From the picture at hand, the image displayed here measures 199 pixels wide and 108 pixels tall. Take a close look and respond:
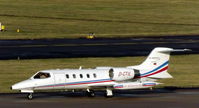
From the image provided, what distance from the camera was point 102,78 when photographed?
41.3m

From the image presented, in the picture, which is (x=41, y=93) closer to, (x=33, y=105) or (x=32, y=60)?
(x=33, y=105)

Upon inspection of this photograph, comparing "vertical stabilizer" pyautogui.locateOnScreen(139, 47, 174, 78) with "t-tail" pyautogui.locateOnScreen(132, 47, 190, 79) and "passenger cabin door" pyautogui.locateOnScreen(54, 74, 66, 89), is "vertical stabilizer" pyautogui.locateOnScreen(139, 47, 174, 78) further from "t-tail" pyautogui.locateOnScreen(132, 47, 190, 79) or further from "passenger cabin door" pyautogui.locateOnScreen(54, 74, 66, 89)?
"passenger cabin door" pyautogui.locateOnScreen(54, 74, 66, 89)

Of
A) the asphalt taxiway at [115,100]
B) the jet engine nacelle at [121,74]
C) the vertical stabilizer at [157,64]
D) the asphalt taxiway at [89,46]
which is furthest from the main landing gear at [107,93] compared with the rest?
the asphalt taxiway at [89,46]

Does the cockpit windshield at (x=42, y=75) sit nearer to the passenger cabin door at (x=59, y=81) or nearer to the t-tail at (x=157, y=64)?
the passenger cabin door at (x=59, y=81)

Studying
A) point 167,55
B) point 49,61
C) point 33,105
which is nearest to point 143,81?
point 167,55

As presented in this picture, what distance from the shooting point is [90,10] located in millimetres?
119688

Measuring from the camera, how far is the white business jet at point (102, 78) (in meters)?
40.2

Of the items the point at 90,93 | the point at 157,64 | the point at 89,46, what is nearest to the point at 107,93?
the point at 90,93

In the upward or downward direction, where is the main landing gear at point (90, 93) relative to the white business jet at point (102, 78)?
downward

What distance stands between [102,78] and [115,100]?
1.87 metres

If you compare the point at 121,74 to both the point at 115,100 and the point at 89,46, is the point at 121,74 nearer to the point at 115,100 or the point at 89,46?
the point at 115,100

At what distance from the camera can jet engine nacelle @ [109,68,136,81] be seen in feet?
135

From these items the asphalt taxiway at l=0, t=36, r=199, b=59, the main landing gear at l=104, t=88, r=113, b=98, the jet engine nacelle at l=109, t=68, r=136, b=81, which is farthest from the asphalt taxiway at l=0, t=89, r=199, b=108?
the asphalt taxiway at l=0, t=36, r=199, b=59

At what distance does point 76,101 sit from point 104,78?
284cm
